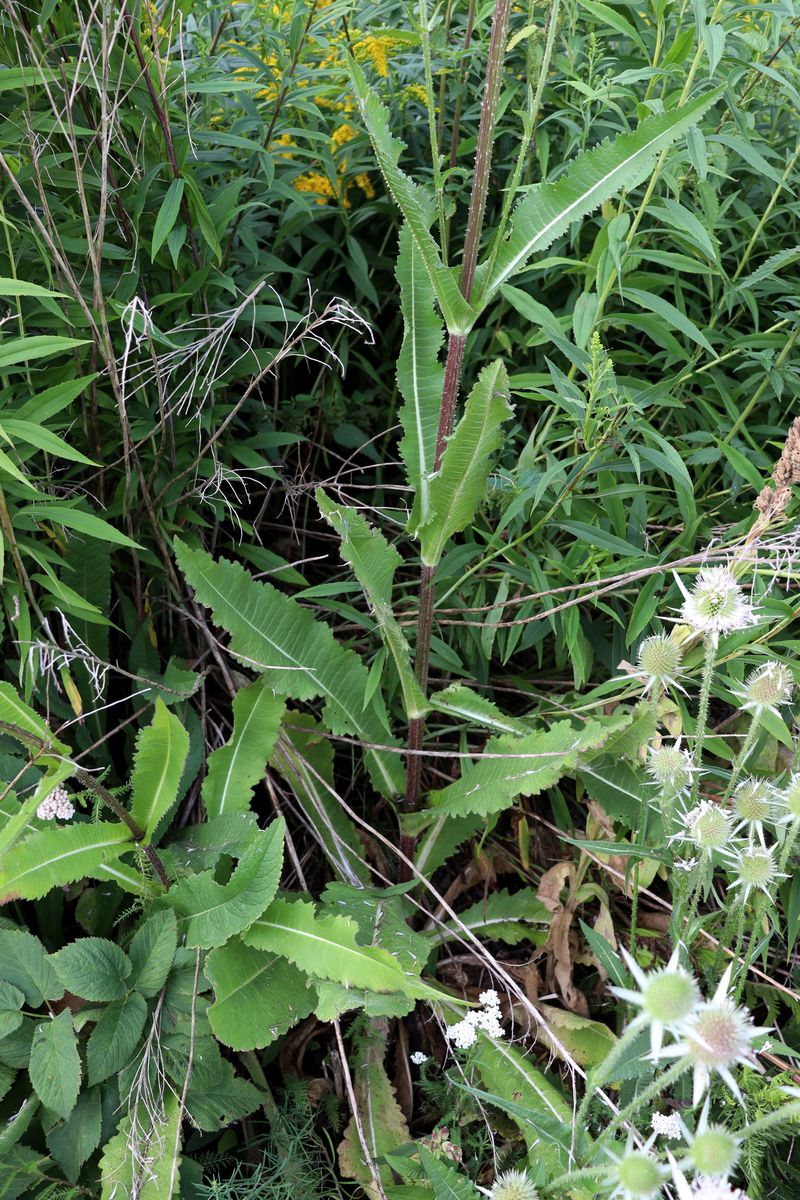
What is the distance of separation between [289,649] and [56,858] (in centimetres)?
58

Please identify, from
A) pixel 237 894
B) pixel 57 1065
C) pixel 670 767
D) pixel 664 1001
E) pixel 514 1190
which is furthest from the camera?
pixel 237 894

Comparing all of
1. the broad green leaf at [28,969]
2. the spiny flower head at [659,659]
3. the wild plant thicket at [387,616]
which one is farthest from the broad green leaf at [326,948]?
the spiny flower head at [659,659]

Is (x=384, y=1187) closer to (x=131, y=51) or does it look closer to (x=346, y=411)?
(x=346, y=411)

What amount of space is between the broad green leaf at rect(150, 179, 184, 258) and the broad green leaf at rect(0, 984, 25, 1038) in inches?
50.2

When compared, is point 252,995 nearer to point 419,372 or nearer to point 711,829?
point 711,829

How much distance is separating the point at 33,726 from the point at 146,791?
0.24 metres

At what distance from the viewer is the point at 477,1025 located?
1.62 meters

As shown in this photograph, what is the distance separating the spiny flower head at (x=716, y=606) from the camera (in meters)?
1.29

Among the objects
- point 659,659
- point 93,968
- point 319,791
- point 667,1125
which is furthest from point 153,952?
point 659,659

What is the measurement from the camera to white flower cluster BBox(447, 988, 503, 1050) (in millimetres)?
1562

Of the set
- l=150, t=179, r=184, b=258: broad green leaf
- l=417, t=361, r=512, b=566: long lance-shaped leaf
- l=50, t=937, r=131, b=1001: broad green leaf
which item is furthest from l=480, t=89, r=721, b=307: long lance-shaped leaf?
l=50, t=937, r=131, b=1001: broad green leaf

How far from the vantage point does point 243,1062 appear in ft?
5.74

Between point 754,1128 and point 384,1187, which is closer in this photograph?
point 754,1128

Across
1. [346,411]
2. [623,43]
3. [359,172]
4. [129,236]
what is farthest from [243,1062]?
[623,43]
